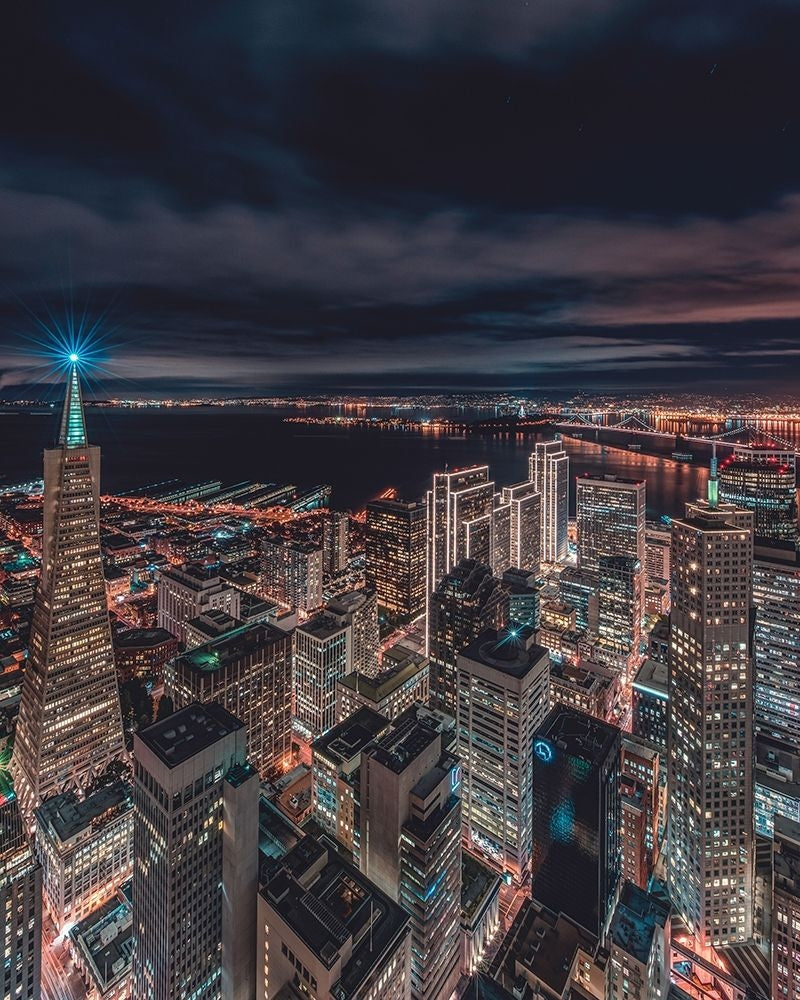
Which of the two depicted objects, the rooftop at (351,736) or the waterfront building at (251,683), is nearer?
the rooftop at (351,736)

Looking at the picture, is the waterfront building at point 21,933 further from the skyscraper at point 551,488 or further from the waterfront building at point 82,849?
the skyscraper at point 551,488

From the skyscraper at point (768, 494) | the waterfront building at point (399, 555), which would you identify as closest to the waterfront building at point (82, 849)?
the waterfront building at point (399, 555)

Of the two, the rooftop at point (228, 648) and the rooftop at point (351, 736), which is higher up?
the rooftop at point (228, 648)

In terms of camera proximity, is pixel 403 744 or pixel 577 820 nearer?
pixel 403 744

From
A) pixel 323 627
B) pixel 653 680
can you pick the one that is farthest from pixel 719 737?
pixel 323 627

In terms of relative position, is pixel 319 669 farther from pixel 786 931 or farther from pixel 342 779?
pixel 786 931

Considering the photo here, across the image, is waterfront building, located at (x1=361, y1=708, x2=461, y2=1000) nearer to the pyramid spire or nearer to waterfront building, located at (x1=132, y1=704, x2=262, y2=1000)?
waterfront building, located at (x1=132, y1=704, x2=262, y2=1000)
